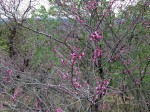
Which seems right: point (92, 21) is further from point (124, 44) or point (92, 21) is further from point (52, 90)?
point (52, 90)

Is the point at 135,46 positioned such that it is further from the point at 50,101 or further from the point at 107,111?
the point at 50,101

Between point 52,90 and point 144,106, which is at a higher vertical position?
point 52,90

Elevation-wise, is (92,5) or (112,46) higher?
(92,5)

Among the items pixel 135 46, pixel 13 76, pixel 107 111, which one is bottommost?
pixel 107 111

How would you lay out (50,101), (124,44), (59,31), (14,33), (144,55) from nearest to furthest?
(50,101), (124,44), (144,55), (59,31), (14,33)

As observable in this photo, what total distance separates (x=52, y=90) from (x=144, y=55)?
3.05 meters

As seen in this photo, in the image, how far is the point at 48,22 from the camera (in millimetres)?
8953

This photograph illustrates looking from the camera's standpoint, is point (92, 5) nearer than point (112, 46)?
Yes

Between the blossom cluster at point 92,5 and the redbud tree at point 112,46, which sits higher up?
the blossom cluster at point 92,5

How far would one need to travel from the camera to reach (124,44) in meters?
5.83

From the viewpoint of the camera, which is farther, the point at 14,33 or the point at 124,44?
the point at 14,33

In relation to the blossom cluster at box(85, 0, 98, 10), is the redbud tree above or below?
below

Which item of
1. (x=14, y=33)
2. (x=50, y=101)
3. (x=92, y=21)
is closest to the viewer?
(x=50, y=101)

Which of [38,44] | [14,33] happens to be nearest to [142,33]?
[38,44]
